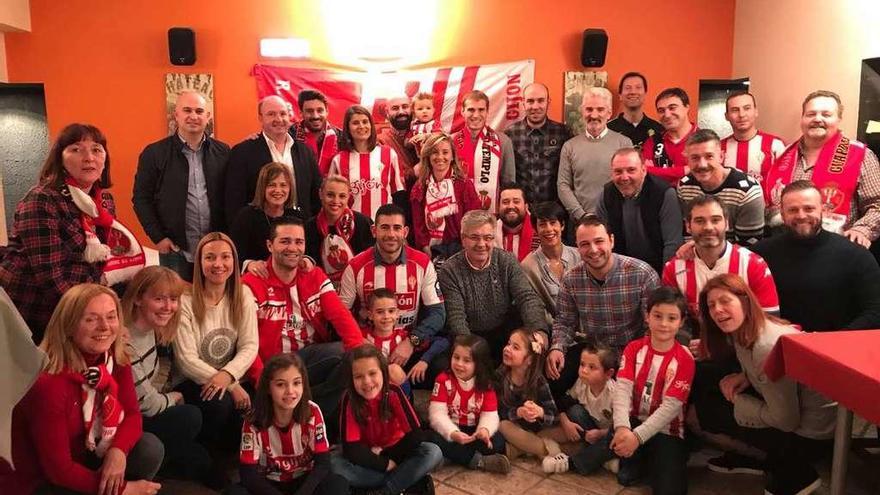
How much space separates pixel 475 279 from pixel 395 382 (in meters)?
0.81

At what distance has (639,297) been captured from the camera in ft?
11.6

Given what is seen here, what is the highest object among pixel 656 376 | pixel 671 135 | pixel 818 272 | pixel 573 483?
pixel 671 135

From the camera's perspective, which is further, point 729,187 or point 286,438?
point 729,187

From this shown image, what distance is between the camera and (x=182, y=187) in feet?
13.4

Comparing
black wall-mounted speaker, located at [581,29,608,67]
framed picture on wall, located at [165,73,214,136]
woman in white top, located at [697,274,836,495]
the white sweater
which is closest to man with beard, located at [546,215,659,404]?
woman in white top, located at [697,274,836,495]

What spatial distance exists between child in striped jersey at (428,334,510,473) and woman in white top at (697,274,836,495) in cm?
101

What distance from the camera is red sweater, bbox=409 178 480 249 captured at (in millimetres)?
4266

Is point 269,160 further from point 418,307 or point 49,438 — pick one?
point 49,438

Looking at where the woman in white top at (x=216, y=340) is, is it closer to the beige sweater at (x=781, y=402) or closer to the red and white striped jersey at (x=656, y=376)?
the red and white striped jersey at (x=656, y=376)

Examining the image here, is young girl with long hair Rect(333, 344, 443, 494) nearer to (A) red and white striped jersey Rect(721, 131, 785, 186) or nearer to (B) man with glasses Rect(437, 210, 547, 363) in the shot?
(B) man with glasses Rect(437, 210, 547, 363)

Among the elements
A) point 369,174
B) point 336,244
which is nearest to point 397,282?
point 336,244

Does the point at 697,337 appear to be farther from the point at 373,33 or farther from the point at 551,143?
the point at 373,33

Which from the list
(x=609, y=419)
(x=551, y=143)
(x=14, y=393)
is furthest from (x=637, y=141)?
(x=14, y=393)

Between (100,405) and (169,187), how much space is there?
1.80 metres
